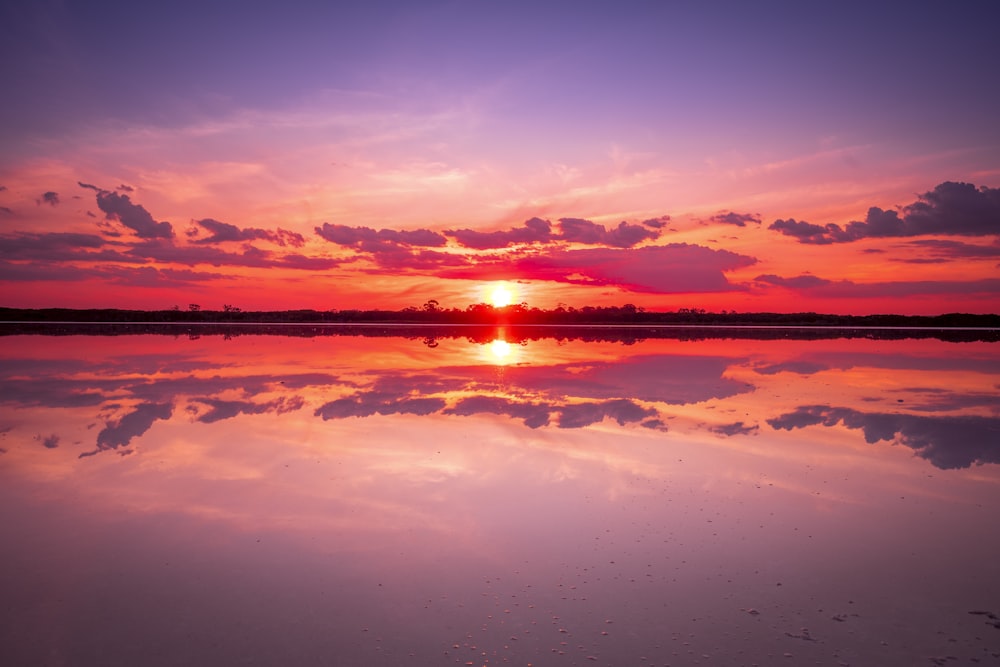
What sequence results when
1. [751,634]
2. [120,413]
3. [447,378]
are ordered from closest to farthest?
[751,634]
[120,413]
[447,378]

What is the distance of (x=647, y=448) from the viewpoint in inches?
424

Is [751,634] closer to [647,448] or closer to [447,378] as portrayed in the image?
[647,448]

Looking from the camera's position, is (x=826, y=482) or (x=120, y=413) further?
(x=120, y=413)

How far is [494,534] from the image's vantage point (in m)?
6.72

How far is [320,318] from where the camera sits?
120562 millimetres

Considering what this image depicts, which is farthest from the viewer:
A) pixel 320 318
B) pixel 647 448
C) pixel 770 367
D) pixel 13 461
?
pixel 320 318

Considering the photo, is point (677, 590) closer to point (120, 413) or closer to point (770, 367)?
point (120, 413)

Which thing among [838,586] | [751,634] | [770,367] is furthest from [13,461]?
[770,367]

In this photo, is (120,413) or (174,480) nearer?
(174,480)

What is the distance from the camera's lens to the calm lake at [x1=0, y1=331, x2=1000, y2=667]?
468 cm

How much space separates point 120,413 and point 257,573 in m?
9.56

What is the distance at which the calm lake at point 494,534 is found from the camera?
15.4 feet

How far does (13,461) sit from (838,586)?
10.7 m

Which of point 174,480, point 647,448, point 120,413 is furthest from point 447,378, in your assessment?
point 174,480
